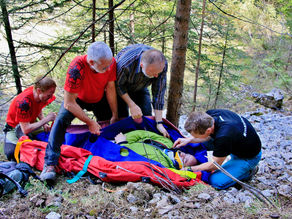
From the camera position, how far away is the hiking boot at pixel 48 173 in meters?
A: 2.88

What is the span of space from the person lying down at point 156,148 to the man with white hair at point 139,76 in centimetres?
25

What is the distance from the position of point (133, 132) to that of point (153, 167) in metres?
0.98

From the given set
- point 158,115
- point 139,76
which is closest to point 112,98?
point 139,76

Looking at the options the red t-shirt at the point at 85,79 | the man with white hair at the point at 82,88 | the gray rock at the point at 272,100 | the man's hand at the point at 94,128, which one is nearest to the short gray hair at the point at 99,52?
the man with white hair at the point at 82,88

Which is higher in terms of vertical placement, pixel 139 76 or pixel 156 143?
pixel 139 76

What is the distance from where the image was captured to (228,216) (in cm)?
217

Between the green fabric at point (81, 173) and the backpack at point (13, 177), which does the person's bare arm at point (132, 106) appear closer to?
the green fabric at point (81, 173)

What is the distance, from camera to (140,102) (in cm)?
417

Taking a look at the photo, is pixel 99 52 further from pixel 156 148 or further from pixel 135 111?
pixel 156 148

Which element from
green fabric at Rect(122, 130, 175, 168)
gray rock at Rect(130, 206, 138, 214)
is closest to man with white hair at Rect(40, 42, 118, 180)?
green fabric at Rect(122, 130, 175, 168)

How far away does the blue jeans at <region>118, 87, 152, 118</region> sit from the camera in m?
4.07

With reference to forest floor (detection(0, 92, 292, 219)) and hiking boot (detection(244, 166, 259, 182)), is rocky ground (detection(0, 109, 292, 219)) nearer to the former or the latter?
forest floor (detection(0, 92, 292, 219))

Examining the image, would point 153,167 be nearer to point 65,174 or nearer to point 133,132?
point 133,132

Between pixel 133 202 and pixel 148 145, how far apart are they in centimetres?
125
